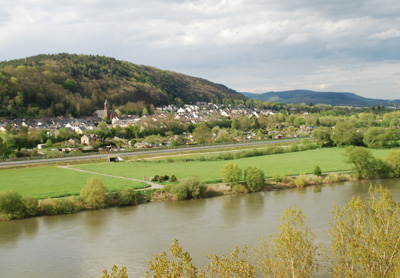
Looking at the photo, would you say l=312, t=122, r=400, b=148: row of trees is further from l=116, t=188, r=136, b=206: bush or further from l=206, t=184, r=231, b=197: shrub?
l=116, t=188, r=136, b=206: bush

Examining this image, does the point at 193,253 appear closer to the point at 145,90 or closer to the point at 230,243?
the point at 230,243

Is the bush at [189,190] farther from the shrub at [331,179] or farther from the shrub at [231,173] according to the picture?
the shrub at [331,179]

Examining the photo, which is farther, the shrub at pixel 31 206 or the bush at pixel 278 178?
the bush at pixel 278 178

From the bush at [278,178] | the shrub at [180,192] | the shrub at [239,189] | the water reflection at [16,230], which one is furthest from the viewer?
the bush at [278,178]

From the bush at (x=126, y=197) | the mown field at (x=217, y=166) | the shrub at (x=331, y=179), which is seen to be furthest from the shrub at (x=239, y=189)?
the shrub at (x=331, y=179)

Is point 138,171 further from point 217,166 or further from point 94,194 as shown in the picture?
point 94,194

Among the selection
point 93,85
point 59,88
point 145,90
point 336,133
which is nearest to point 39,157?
point 336,133

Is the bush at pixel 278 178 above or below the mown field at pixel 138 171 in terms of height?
below
